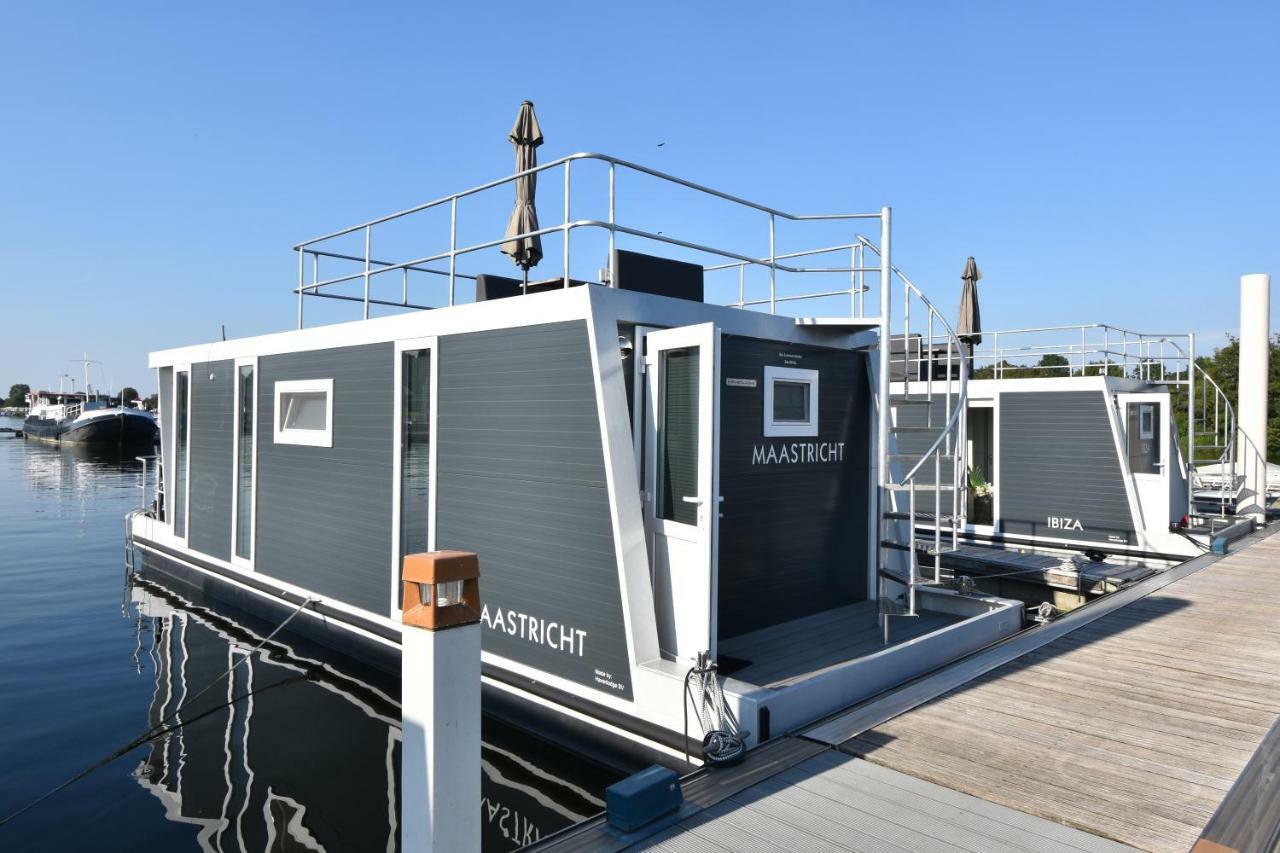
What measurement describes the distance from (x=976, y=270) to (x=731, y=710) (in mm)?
13991

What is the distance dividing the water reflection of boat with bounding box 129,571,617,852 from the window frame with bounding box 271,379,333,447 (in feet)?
7.33

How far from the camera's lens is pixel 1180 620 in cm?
759

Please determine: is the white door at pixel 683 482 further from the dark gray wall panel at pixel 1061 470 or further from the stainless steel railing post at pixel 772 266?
the dark gray wall panel at pixel 1061 470

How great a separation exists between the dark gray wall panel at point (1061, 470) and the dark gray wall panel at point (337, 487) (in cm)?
971

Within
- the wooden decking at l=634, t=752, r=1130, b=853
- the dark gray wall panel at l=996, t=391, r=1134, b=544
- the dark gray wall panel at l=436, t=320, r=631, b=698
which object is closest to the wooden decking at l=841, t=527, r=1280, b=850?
the wooden decking at l=634, t=752, r=1130, b=853

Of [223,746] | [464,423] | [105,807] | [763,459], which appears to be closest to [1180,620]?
[763,459]

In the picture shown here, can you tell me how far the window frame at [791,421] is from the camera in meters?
6.32

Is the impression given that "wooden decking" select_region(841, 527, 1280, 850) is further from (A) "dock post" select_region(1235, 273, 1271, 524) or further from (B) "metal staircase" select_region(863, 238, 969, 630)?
(A) "dock post" select_region(1235, 273, 1271, 524)

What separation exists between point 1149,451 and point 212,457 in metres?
13.2

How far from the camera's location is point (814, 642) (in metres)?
6.13

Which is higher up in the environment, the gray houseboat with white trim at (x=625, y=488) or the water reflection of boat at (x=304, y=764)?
the gray houseboat with white trim at (x=625, y=488)

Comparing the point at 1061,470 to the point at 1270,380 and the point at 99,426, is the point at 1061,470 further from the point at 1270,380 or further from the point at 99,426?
the point at 99,426

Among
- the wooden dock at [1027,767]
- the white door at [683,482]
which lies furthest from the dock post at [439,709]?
the white door at [683,482]

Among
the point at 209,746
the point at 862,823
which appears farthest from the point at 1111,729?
the point at 209,746
